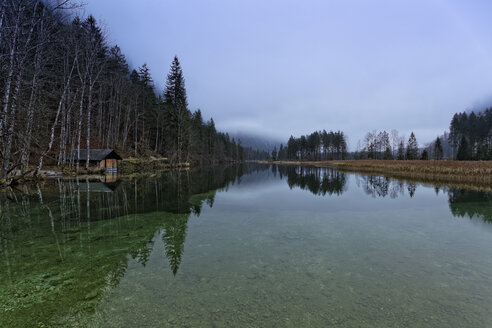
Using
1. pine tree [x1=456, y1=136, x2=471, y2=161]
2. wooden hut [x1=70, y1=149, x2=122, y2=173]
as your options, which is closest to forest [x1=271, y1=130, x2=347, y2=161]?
pine tree [x1=456, y1=136, x2=471, y2=161]

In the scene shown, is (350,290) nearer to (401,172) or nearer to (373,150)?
(401,172)

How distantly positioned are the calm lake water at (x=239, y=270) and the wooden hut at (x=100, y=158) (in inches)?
840

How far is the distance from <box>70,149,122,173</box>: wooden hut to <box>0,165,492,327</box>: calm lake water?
70.0ft

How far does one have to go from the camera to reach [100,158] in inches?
1165

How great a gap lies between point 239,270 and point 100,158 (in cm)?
3139

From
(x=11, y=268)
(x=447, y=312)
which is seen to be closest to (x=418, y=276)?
(x=447, y=312)

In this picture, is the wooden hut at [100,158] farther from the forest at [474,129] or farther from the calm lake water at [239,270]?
the forest at [474,129]

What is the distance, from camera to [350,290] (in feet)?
14.5

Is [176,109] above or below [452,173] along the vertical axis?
above

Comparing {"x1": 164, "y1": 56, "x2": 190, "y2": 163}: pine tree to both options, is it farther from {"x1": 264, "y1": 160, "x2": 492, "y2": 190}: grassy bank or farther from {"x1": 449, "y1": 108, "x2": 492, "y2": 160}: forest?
{"x1": 449, "y1": 108, "x2": 492, "y2": 160}: forest

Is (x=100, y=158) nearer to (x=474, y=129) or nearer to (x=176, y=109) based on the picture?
(x=176, y=109)

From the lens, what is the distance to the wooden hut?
30016 mm

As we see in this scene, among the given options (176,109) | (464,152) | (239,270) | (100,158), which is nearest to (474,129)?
(464,152)

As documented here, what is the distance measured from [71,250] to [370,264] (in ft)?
26.5
